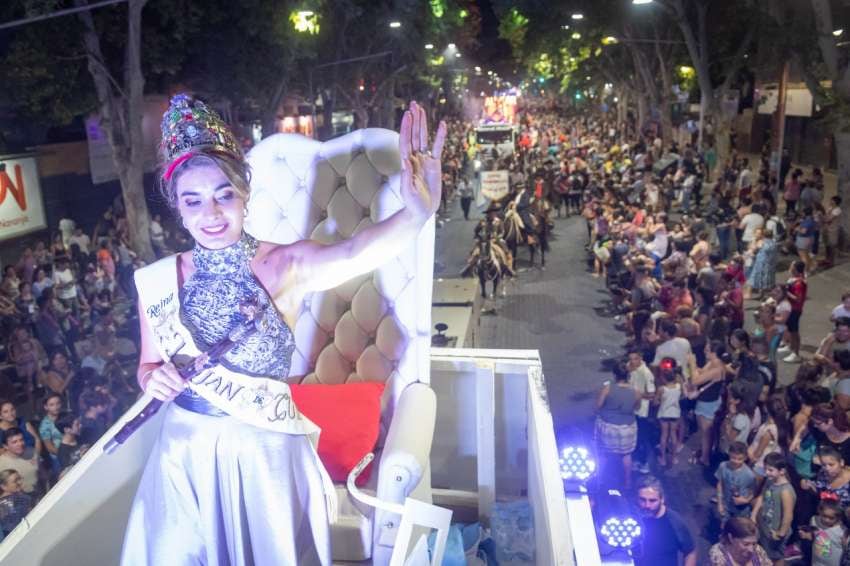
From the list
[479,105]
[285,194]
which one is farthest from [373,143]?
[479,105]

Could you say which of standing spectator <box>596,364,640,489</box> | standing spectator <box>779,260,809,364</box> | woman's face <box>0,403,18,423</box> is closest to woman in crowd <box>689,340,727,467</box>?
standing spectator <box>596,364,640,489</box>

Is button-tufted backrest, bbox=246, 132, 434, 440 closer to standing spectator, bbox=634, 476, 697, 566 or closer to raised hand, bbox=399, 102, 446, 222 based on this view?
raised hand, bbox=399, 102, 446, 222

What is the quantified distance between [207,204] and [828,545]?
4327mm

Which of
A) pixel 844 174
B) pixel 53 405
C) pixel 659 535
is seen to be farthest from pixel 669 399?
pixel 844 174

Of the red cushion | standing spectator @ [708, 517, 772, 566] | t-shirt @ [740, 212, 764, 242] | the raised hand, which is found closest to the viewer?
the raised hand

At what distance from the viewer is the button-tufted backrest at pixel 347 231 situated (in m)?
3.15

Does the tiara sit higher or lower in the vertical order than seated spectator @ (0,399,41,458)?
higher

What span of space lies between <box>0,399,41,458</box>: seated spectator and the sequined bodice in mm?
3832

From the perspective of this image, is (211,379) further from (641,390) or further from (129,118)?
(129,118)

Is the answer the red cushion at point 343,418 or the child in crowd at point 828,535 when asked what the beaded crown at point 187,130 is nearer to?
the red cushion at point 343,418

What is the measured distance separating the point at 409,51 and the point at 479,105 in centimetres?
5013

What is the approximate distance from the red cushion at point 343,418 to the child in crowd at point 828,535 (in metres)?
3.20

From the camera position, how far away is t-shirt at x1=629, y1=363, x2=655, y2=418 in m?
6.70

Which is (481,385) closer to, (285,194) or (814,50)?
(285,194)
